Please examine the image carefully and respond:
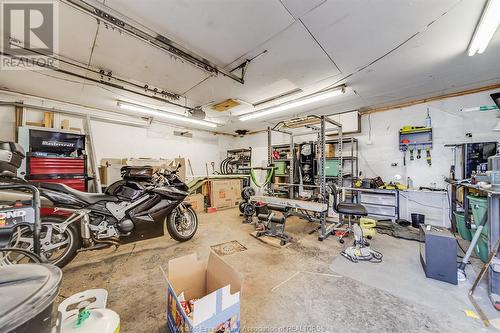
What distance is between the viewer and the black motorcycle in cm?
201

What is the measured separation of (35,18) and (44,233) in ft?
7.52

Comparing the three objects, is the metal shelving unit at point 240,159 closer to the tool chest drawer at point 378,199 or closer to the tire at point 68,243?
the tool chest drawer at point 378,199

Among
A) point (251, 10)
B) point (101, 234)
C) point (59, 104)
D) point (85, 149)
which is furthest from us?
point (59, 104)

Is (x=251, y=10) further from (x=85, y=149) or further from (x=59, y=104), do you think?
(x=59, y=104)

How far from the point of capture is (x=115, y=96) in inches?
154

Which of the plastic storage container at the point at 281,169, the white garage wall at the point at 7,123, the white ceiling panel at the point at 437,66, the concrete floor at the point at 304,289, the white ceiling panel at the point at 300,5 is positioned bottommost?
the concrete floor at the point at 304,289

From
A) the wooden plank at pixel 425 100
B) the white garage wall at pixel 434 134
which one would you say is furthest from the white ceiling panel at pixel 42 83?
the white garage wall at pixel 434 134

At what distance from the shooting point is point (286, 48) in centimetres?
241

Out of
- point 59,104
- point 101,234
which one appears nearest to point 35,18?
point 101,234

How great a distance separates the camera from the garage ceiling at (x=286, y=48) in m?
1.84

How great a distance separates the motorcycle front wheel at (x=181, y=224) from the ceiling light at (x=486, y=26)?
4.29 m

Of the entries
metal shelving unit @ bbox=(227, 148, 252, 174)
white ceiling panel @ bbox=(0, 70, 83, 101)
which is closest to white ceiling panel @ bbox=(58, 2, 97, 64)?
white ceiling panel @ bbox=(0, 70, 83, 101)

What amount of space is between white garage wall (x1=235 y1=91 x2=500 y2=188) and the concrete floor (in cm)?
225

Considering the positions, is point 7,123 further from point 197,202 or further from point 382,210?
point 382,210
